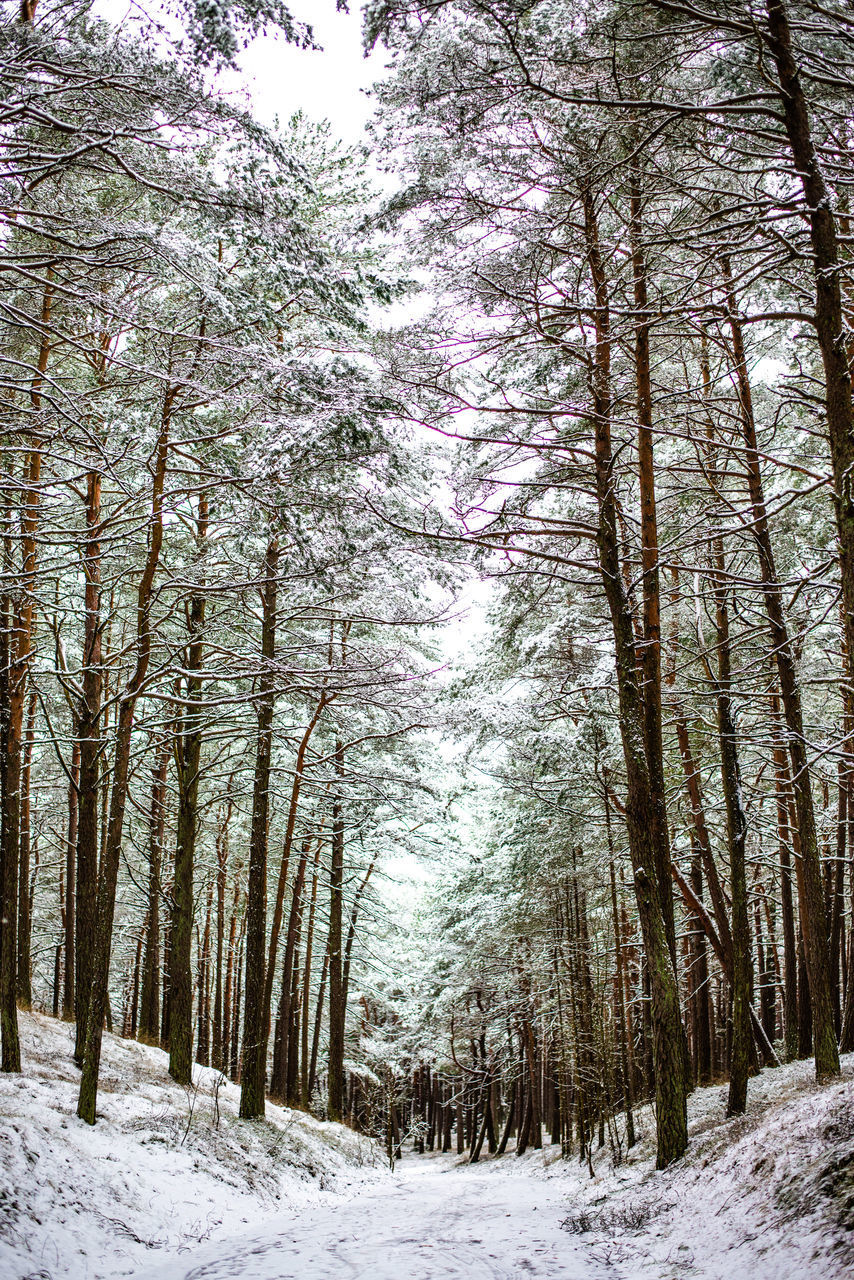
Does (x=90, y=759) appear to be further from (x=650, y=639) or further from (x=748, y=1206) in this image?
(x=748, y=1206)

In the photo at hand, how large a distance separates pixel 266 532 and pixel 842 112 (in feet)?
23.4

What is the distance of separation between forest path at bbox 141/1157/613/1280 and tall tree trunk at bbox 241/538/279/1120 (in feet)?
7.56

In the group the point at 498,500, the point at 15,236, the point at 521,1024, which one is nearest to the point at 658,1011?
the point at 498,500

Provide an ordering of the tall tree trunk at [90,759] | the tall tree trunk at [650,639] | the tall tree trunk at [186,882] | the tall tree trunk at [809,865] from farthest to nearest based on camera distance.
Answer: the tall tree trunk at [186,882]
the tall tree trunk at [90,759]
the tall tree trunk at [650,639]
the tall tree trunk at [809,865]

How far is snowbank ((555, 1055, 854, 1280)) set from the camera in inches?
169

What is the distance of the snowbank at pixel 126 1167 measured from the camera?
18.6ft

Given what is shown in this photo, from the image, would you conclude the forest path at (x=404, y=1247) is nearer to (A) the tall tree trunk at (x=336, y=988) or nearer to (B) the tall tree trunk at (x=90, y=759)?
(B) the tall tree trunk at (x=90, y=759)

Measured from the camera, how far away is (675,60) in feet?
21.0

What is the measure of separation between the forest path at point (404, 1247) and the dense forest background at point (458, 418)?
90.1 inches

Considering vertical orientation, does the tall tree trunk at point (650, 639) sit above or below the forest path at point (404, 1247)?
above

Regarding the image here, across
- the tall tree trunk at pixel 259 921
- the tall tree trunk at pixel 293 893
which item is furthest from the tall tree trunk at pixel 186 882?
the tall tree trunk at pixel 293 893

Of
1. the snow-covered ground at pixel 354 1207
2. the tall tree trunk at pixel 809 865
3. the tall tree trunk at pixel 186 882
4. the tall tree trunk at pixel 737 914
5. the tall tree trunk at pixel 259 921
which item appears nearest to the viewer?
the snow-covered ground at pixel 354 1207

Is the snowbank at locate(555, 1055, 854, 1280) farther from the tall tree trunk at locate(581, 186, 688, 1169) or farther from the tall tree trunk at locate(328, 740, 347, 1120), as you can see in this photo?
the tall tree trunk at locate(328, 740, 347, 1120)

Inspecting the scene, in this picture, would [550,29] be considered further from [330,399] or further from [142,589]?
[142,589]
